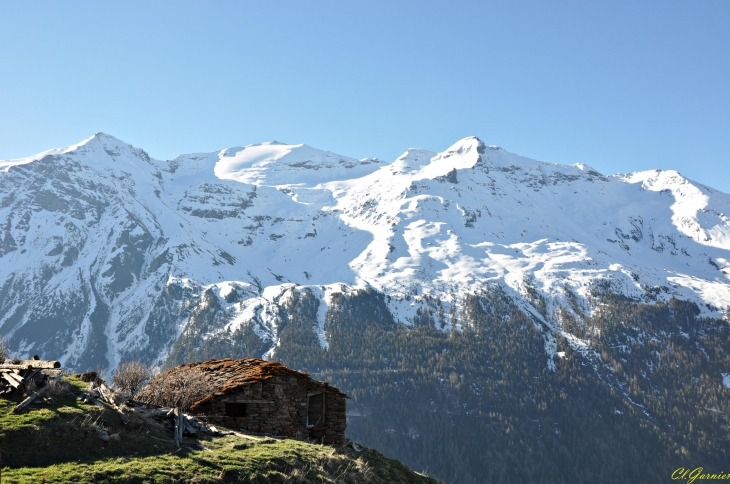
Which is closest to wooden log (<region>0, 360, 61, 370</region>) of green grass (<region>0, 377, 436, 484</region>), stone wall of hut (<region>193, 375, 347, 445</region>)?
green grass (<region>0, 377, 436, 484</region>)

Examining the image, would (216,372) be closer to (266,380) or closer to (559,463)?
(266,380)

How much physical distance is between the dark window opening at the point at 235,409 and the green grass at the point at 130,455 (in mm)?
4749

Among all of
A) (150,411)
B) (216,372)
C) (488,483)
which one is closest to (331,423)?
(216,372)

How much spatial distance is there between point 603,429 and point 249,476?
626 ft

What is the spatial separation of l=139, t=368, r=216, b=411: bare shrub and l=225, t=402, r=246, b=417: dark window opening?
1.41m

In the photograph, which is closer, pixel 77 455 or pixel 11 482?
pixel 11 482

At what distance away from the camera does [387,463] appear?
107 ft

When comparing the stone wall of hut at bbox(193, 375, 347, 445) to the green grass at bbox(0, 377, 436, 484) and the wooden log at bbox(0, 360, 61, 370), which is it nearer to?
the green grass at bbox(0, 377, 436, 484)

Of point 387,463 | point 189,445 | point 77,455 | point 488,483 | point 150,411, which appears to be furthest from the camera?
point 488,483

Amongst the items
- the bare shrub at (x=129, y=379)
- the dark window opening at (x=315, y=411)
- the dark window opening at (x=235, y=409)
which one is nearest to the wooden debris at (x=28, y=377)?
the dark window opening at (x=235, y=409)

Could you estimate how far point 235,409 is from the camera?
32438 millimetres

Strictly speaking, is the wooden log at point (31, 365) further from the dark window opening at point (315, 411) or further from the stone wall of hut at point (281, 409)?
the dark window opening at point (315, 411)

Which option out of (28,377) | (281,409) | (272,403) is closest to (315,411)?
(281,409)

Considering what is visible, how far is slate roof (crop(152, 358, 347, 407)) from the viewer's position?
107 ft
